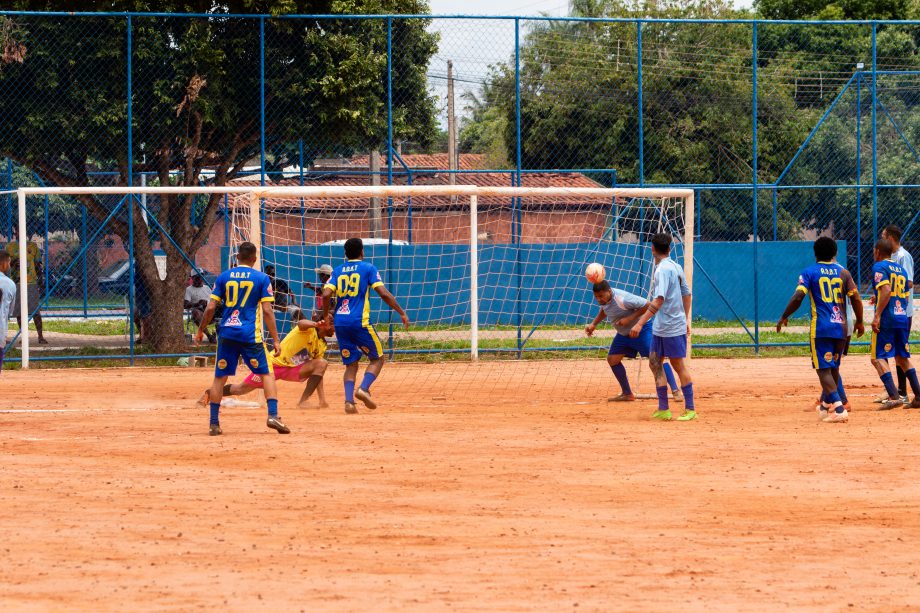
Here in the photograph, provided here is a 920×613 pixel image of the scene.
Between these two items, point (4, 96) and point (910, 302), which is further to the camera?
point (4, 96)

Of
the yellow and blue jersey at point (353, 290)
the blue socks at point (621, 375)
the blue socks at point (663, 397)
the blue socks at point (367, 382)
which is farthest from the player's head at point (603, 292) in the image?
the blue socks at point (367, 382)

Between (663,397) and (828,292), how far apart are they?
6.44ft

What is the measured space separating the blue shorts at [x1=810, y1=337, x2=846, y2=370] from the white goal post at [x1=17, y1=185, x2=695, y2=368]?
2.81 meters

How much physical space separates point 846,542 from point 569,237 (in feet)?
47.5

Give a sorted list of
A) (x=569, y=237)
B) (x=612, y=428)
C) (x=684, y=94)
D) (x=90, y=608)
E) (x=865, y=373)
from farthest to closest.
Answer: (x=684, y=94), (x=569, y=237), (x=865, y=373), (x=612, y=428), (x=90, y=608)

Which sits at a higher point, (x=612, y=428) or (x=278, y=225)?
(x=278, y=225)

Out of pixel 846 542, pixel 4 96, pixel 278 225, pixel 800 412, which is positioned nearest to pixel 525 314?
pixel 278 225

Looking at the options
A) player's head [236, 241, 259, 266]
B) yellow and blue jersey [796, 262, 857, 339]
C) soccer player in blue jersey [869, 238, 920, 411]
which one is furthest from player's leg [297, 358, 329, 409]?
soccer player in blue jersey [869, 238, 920, 411]

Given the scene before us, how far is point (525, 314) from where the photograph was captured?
1958cm

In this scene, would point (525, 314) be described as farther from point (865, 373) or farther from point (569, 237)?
point (865, 373)

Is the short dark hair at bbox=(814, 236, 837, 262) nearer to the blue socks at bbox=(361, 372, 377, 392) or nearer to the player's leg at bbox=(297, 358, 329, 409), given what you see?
the blue socks at bbox=(361, 372, 377, 392)

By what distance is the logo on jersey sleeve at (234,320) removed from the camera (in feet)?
36.7

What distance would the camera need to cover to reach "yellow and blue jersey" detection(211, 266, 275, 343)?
1120 centimetres

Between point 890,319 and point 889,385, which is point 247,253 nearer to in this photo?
point 890,319
